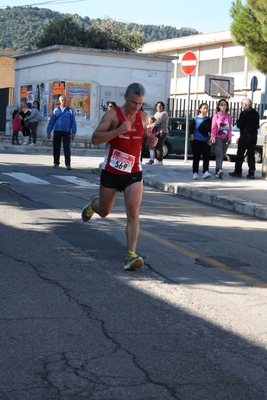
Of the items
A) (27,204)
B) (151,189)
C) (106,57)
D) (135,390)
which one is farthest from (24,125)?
(135,390)

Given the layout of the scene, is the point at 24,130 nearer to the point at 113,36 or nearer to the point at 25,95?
the point at 25,95

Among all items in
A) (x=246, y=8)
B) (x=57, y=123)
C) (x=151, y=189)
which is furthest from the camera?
(x=246, y=8)

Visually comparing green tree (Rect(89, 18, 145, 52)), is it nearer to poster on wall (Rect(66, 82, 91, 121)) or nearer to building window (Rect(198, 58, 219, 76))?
building window (Rect(198, 58, 219, 76))

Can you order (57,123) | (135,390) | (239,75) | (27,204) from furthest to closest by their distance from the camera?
(239,75) → (57,123) → (27,204) → (135,390)

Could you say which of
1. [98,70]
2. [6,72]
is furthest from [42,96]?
[6,72]

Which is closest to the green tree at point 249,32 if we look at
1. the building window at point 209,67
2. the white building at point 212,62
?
the white building at point 212,62

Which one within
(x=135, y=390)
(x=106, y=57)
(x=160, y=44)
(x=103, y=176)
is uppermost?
(x=160, y=44)

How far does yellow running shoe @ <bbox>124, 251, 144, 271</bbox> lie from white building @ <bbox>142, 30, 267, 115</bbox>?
2179 inches

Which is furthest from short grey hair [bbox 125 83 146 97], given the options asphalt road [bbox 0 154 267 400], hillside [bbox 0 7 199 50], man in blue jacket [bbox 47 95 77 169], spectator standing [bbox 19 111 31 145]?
hillside [bbox 0 7 199 50]

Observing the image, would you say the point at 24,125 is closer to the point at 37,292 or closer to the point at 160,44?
the point at 37,292

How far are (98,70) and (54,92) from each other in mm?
2237

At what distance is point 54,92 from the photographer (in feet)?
115

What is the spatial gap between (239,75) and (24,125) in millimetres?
36670

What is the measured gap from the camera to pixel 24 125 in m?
33.8
